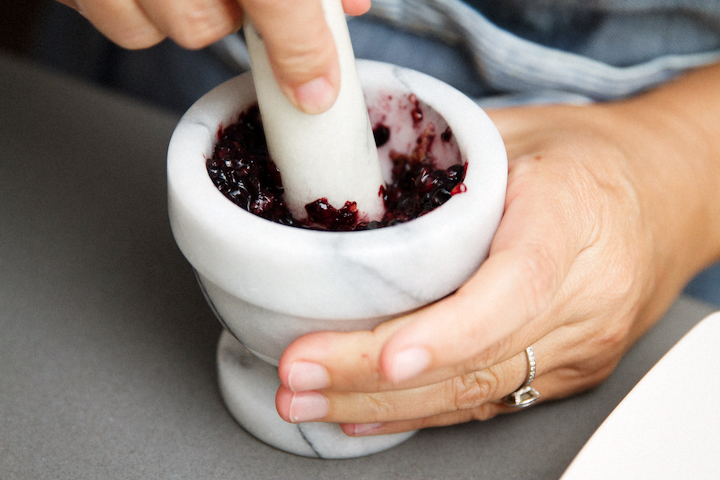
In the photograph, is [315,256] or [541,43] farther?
[541,43]

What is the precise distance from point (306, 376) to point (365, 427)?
187 mm

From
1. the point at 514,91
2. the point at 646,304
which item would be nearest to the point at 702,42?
the point at 514,91

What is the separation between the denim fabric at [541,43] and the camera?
1.10 meters

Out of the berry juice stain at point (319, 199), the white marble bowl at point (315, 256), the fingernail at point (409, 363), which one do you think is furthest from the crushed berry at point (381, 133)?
the fingernail at point (409, 363)

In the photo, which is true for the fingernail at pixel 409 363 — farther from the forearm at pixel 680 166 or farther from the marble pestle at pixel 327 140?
the forearm at pixel 680 166

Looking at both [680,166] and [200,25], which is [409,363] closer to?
[200,25]

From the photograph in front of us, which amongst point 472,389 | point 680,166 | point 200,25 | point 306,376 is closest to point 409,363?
point 306,376

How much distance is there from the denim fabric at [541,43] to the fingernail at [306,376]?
0.78 m

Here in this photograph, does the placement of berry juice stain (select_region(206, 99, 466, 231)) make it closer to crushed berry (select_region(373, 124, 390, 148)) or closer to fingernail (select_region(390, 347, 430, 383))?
crushed berry (select_region(373, 124, 390, 148))

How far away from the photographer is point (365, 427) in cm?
71

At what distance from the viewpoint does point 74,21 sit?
62.5 inches

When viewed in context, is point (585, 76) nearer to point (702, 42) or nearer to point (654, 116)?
point (654, 116)

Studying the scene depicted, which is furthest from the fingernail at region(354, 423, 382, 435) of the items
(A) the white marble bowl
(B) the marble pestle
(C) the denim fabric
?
(C) the denim fabric

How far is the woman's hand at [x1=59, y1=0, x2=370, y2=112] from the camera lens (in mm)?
505
